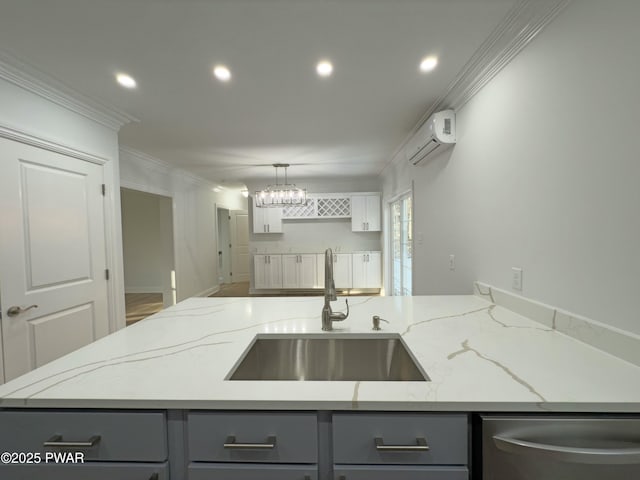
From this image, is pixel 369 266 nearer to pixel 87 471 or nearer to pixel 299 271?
pixel 299 271

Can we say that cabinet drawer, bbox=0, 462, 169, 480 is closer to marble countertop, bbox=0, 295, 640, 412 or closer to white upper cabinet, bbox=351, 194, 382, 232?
marble countertop, bbox=0, 295, 640, 412

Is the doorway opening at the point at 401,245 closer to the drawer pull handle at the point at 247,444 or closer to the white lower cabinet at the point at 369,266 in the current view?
the white lower cabinet at the point at 369,266

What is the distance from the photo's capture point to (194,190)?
5.46 m

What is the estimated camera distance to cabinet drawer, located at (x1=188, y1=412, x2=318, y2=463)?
0.75m

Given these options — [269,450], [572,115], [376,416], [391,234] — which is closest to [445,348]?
[376,416]

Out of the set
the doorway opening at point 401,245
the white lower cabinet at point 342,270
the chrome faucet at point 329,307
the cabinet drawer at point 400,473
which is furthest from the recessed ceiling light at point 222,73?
the white lower cabinet at point 342,270

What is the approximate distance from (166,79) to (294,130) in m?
1.32

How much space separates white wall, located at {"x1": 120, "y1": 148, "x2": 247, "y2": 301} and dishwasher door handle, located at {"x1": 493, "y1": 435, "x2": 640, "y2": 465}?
14.2 ft

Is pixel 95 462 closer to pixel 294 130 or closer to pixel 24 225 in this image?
pixel 24 225

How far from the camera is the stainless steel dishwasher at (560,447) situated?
0.68 meters

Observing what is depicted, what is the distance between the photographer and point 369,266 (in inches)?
221

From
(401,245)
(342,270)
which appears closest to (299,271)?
(342,270)

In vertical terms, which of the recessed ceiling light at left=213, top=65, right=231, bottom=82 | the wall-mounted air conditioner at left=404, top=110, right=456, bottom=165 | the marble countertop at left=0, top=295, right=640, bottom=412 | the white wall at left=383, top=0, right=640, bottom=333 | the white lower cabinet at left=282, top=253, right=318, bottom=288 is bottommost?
the white lower cabinet at left=282, top=253, right=318, bottom=288

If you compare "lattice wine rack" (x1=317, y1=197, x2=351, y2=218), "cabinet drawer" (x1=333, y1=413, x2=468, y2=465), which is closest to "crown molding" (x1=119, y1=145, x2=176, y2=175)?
"lattice wine rack" (x1=317, y1=197, x2=351, y2=218)
